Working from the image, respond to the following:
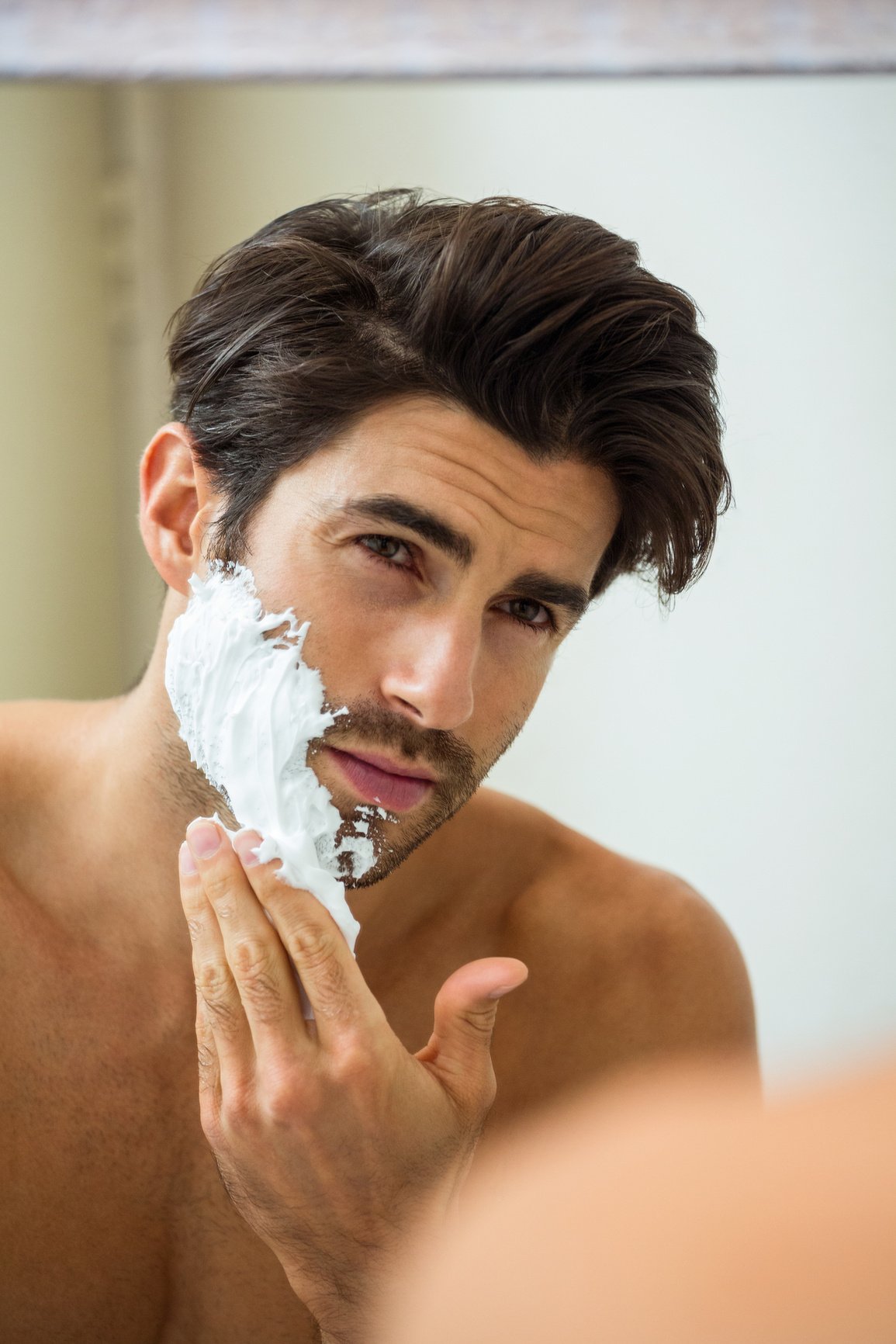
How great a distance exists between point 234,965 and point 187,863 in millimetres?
71

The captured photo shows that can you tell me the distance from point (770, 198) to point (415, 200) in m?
0.33

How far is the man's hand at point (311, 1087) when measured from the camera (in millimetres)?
713

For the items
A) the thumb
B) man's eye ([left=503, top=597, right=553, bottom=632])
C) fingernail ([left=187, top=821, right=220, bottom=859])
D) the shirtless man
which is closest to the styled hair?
the shirtless man

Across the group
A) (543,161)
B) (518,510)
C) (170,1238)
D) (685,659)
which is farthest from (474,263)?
(170,1238)

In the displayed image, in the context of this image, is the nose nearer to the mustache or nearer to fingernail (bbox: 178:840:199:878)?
the mustache

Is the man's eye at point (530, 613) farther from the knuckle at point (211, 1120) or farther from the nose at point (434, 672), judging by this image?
the knuckle at point (211, 1120)

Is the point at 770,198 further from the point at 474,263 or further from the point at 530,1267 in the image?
the point at 530,1267

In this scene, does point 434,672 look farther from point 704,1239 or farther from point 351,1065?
point 704,1239

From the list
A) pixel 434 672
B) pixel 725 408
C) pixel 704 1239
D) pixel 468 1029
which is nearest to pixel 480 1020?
pixel 468 1029

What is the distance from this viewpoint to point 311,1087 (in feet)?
2.33

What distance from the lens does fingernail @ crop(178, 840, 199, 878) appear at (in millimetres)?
734

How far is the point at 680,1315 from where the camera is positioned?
11.9 inches

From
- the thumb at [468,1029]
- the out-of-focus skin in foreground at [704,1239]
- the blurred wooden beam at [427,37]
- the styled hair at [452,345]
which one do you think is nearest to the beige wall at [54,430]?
the blurred wooden beam at [427,37]

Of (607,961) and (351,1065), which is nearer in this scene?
(351,1065)
